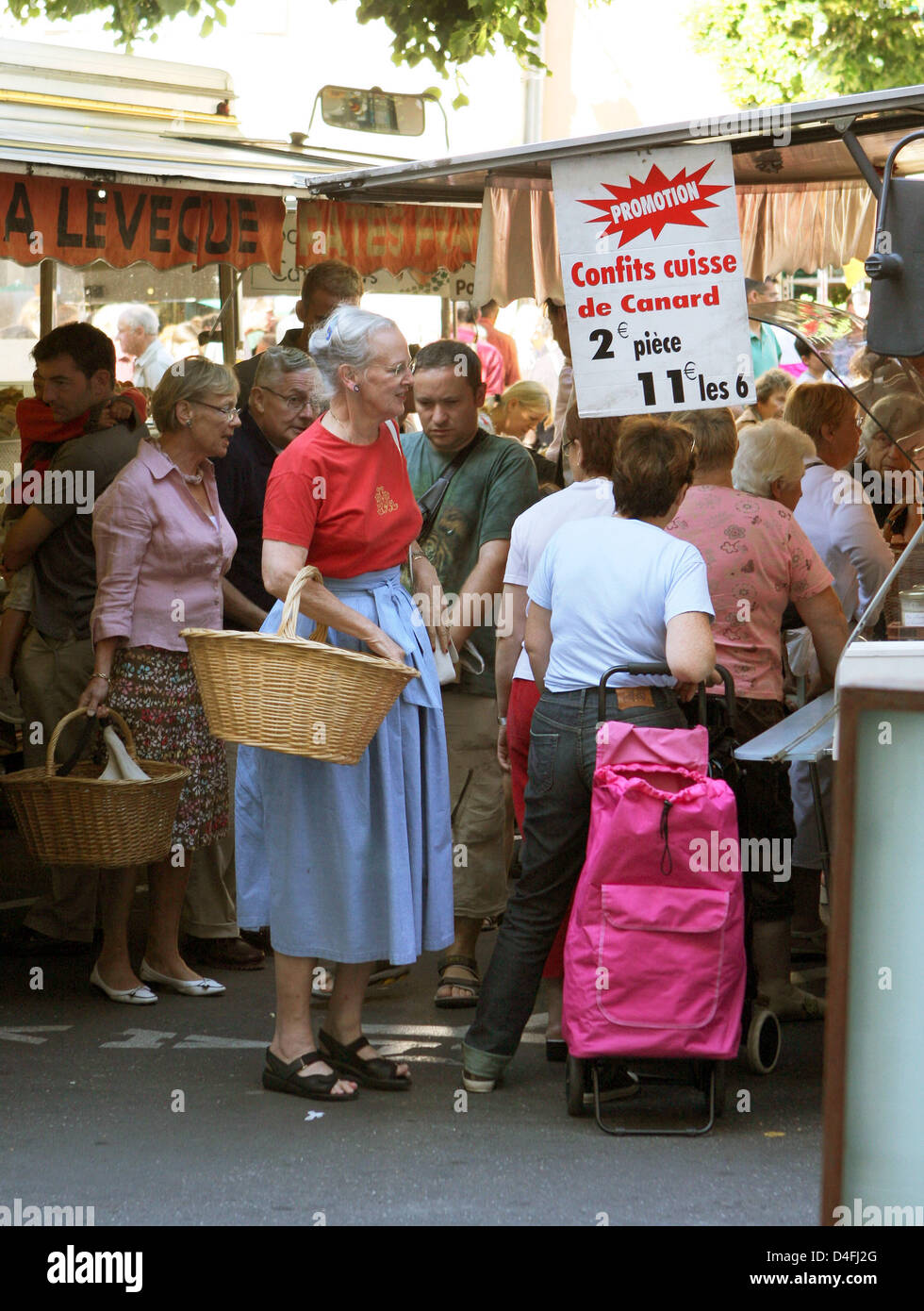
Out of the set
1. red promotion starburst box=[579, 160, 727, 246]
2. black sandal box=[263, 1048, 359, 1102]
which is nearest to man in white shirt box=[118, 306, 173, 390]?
red promotion starburst box=[579, 160, 727, 246]

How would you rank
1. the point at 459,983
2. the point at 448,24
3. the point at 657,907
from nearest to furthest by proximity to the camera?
the point at 657,907 < the point at 459,983 < the point at 448,24

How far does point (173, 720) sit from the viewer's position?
5.96m

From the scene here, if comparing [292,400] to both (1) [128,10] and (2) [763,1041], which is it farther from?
(1) [128,10]

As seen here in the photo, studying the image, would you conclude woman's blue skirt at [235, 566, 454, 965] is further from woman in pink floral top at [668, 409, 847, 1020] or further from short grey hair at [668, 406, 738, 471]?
short grey hair at [668, 406, 738, 471]

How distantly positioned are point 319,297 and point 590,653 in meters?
3.31

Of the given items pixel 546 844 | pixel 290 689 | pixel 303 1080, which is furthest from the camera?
pixel 303 1080

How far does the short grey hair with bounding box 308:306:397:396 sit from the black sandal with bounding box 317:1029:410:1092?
1.90 metres

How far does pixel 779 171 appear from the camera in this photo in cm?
727

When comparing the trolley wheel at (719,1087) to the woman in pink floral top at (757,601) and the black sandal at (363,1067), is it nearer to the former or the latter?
the woman in pink floral top at (757,601)

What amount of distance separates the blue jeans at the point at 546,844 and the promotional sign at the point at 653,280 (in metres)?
1.11

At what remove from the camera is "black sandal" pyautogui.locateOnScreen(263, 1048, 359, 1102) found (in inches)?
193

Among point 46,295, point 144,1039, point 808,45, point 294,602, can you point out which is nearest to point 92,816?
point 144,1039

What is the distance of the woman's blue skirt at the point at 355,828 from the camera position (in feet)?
15.8
